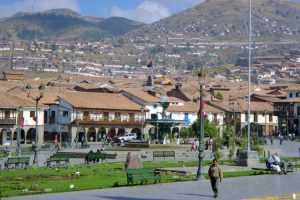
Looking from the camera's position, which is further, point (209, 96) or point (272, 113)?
point (209, 96)

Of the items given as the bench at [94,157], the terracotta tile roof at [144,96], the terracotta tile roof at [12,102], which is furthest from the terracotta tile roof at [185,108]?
the bench at [94,157]

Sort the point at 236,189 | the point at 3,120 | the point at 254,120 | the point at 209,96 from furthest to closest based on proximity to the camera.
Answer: the point at 209,96, the point at 254,120, the point at 3,120, the point at 236,189

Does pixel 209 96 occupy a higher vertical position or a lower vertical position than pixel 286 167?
higher

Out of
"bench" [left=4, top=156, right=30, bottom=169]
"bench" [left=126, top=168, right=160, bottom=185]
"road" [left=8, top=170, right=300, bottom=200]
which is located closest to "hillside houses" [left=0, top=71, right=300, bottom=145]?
"bench" [left=4, top=156, right=30, bottom=169]

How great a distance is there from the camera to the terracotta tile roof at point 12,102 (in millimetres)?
73438

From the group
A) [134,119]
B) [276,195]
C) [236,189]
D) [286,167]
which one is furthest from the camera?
[134,119]

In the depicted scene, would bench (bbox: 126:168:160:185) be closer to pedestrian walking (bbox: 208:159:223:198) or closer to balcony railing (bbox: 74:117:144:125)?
pedestrian walking (bbox: 208:159:223:198)

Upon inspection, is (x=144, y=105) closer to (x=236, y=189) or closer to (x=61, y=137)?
(x=61, y=137)

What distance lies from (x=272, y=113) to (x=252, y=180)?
Result: 268 feet

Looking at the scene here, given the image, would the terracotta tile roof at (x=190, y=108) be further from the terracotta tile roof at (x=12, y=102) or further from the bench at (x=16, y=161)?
the bench at (x=16, y=161)

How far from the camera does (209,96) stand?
11906 cm

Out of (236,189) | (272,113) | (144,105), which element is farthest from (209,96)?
(236,189)

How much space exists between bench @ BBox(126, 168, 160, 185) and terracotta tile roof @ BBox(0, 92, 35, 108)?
47.9 meters

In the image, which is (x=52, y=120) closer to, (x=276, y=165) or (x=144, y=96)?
(x=144, y=96)
